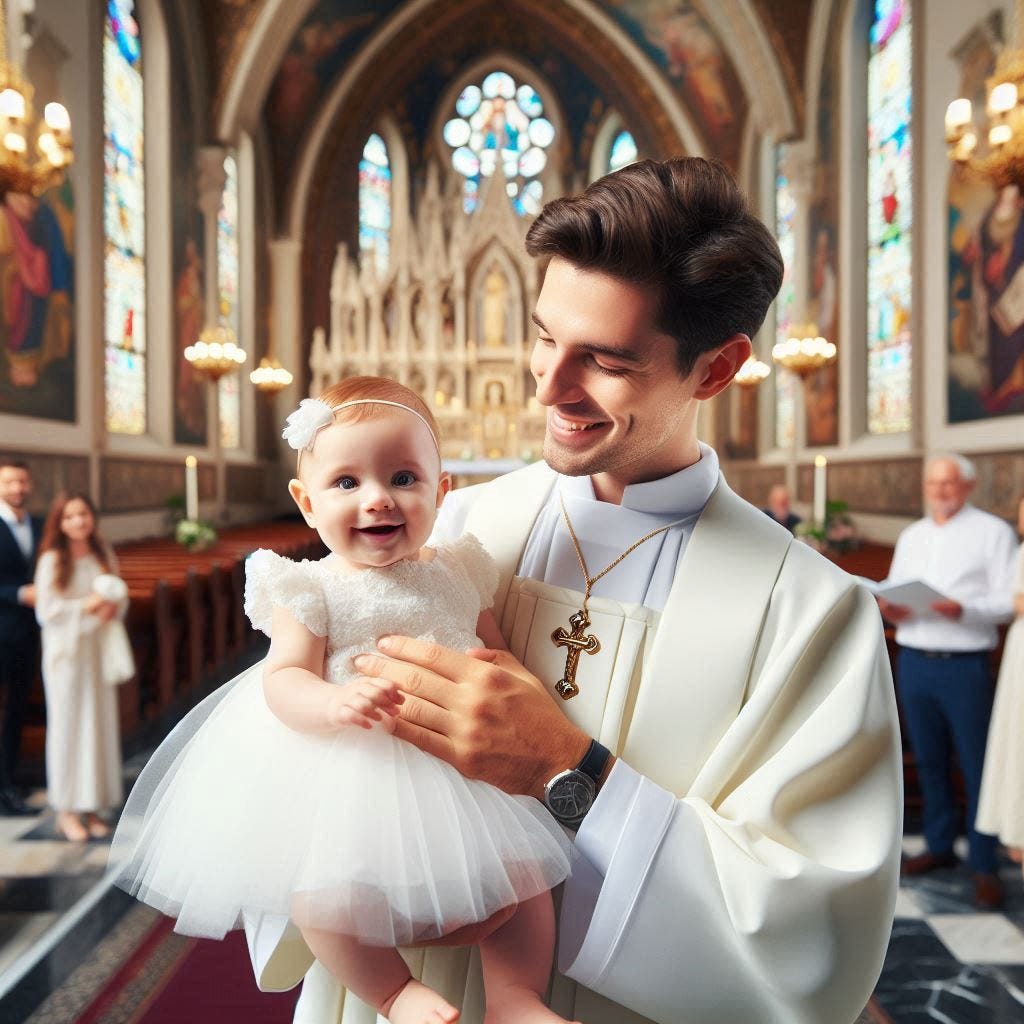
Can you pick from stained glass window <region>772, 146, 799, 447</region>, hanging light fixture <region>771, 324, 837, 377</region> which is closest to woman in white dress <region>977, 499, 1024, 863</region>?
hanging light fixture <region>771, 324, 837, 377</region>

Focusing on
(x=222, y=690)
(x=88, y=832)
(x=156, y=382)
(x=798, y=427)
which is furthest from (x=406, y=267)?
Result: (x=222, y=690)

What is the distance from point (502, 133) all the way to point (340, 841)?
18.2m

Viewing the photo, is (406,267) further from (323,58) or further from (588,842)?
(588,842)

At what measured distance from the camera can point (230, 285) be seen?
14.0 metres

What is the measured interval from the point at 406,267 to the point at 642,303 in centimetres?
1472

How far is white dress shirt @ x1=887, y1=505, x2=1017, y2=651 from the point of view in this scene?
418cm

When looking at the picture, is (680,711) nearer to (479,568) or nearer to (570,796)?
(570,796)

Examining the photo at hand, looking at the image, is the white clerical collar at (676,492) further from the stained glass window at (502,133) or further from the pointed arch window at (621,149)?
the stained glass window at (502,133)

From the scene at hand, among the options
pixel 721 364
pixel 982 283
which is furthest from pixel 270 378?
pixel 721 364

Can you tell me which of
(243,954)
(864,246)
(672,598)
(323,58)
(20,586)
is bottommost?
(243,954)

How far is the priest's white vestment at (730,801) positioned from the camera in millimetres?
1085

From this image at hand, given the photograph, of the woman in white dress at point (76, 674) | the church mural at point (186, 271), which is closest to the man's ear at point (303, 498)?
the woman in white dress at point (76, 674)

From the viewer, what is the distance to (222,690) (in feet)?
4.52

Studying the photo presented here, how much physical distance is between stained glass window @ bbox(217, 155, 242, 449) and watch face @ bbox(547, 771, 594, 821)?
12901mm
